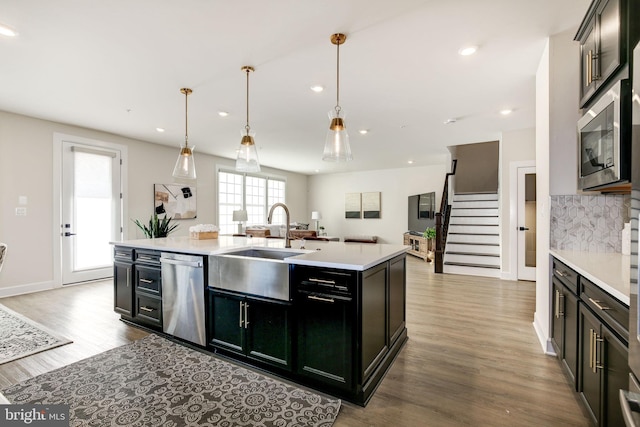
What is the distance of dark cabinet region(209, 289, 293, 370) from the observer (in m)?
2.16

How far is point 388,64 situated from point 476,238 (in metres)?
4.86

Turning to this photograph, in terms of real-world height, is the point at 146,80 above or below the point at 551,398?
above

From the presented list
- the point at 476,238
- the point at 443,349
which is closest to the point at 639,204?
the point at 443,349

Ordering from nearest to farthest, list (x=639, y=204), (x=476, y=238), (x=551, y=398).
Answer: (x=639, y=204) → (x=551, y=398) → (x=476, y=238)

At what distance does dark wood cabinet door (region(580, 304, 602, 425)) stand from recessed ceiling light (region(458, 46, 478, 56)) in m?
2.13

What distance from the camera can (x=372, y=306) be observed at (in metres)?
2.05

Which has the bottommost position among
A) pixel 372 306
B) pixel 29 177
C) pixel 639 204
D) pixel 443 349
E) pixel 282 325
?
pixel 443 349

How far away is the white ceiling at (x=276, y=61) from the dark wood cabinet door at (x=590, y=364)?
2055 millimetres

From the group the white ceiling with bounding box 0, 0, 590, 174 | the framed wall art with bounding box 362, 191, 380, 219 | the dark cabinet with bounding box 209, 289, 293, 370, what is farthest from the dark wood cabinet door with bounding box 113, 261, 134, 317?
the framed wall art with bounding box 362, 191, 380, 219

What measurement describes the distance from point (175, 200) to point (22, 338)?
385 cm

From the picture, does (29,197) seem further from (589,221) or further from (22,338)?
(589,221)

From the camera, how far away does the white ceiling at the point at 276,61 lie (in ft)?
7.00

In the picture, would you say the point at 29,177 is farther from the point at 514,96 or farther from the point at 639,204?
the point at 514,96

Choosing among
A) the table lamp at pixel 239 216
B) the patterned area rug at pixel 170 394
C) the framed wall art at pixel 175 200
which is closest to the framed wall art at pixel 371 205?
the table lamp at pixel 239 216
